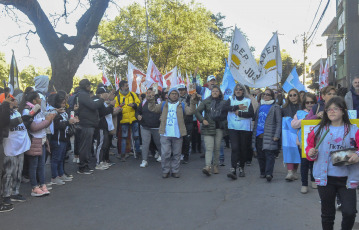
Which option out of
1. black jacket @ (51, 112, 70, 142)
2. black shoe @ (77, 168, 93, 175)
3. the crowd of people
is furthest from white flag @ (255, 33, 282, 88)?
black jacket @ (51, 112, 70, 142)

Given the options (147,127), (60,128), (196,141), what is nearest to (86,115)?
(60,128)

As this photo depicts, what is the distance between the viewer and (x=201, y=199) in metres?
5.86

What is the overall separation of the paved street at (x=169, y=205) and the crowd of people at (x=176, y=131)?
311 millimetres

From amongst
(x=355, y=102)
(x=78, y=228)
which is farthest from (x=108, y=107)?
(x=355, y=102)

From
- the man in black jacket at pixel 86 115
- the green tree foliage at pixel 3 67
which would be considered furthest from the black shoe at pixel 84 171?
the green tree foliage at pixel 3 67

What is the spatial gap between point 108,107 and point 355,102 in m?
5.17

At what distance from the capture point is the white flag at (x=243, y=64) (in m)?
9.40

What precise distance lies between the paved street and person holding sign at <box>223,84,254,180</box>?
45 centimetres

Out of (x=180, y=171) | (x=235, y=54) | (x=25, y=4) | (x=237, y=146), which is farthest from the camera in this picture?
(x=25, y=4)

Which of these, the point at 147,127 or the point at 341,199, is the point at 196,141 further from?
the point at 341,199

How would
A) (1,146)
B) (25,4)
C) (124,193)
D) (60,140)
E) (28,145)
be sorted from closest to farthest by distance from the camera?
(1,146) < (28,145) < (124,193) < (60,140) < (25,4)

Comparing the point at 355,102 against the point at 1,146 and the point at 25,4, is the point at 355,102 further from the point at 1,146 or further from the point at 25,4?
the point at 25,4

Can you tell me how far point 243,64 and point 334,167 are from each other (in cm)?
613

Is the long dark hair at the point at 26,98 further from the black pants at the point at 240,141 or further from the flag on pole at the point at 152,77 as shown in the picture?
the flag on pole at the point at 152,77
